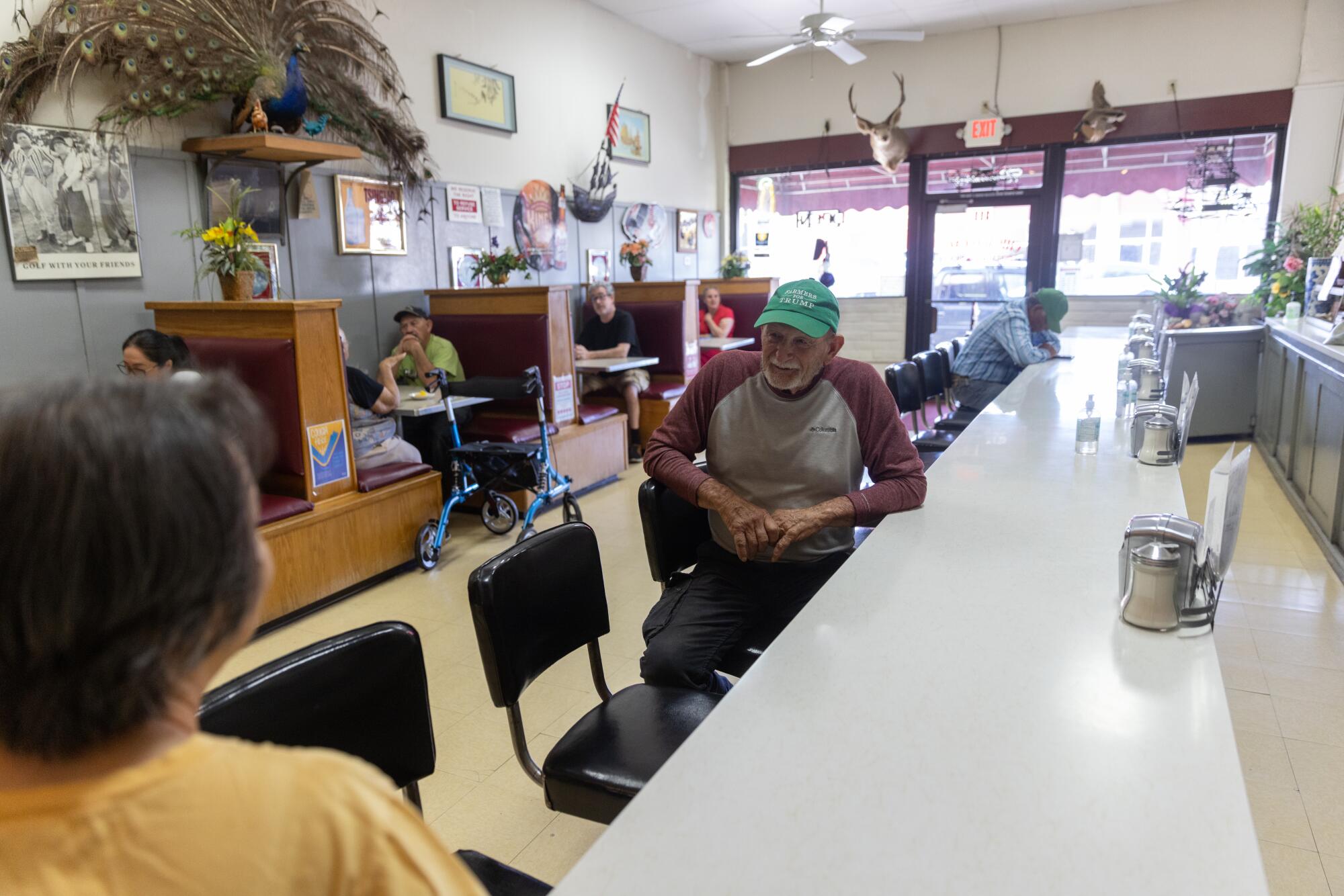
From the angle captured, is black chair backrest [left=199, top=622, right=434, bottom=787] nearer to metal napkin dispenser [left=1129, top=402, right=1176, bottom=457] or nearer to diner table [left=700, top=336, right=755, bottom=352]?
metal napkin dispenser [left=1129, top=402, right=1176, bottom=457]

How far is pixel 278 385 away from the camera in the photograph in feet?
11.6

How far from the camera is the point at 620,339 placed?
642cm

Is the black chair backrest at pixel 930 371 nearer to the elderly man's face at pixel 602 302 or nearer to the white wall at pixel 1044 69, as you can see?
the elderly man's face at pixel 602 302

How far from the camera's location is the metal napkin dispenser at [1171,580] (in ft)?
4.43

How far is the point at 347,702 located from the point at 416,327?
414 cm

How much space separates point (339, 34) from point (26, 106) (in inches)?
64.2

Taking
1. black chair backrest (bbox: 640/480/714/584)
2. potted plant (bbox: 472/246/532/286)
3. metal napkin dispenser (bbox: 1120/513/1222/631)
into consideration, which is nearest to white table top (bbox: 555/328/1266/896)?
metal napkin dispenser (bbox: 1120/513/1222/631)

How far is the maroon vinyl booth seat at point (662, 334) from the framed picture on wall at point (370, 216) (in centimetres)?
184

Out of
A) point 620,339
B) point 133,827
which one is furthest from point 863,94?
point 133,827

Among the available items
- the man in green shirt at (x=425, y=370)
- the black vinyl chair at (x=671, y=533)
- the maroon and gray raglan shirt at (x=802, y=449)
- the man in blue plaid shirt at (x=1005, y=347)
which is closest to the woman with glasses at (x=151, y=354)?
the man in green shirt at (x=425, y=370)

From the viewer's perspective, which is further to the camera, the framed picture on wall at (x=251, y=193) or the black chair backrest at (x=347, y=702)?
the framed picture on wall at (x=251, y=193)

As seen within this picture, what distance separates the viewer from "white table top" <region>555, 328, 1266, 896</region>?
0.86 m

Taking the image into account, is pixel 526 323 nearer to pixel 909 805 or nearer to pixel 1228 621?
pixel 1228 621

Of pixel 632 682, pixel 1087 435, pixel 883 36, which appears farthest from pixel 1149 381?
pixel 883 36
